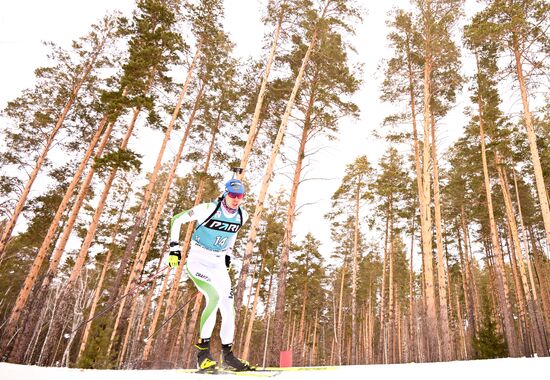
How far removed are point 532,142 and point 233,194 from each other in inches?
498

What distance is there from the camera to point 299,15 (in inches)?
479

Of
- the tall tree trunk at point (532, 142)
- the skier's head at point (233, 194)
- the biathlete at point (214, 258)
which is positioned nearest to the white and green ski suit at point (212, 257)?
the biathlete at point (214, 258)

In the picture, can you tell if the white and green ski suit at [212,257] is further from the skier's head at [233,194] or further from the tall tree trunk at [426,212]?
the tall tree trunk at [426,212]

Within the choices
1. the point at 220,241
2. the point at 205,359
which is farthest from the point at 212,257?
the point at 205,359

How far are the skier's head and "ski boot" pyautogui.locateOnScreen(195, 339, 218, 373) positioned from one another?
5.92 ft

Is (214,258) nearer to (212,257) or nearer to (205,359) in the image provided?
(212,257)

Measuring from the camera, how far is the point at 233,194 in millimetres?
4004

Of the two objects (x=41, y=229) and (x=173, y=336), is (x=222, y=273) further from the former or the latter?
(x=173, y=336)

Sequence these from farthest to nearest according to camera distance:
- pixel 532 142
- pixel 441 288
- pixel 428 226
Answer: pixel 441 288
pixel 428 226
pixel 532 142

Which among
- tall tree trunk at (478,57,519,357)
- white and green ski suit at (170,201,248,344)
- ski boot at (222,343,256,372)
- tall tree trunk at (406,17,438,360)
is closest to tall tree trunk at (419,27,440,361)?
tall tree trunk at (406,17,438,360)

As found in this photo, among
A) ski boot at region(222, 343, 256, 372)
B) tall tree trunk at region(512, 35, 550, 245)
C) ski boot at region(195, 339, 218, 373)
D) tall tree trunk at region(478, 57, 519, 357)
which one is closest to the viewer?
ski boot at region(195, 339, 218, 373)

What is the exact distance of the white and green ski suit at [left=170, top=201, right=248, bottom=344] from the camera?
3812 mm

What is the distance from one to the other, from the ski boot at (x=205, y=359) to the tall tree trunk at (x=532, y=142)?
1187 centimetres

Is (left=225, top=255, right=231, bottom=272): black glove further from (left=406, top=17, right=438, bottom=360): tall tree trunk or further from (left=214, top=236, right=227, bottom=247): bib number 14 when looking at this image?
(left=406, top=17, right=438, bottom=360): tall tree trunk
